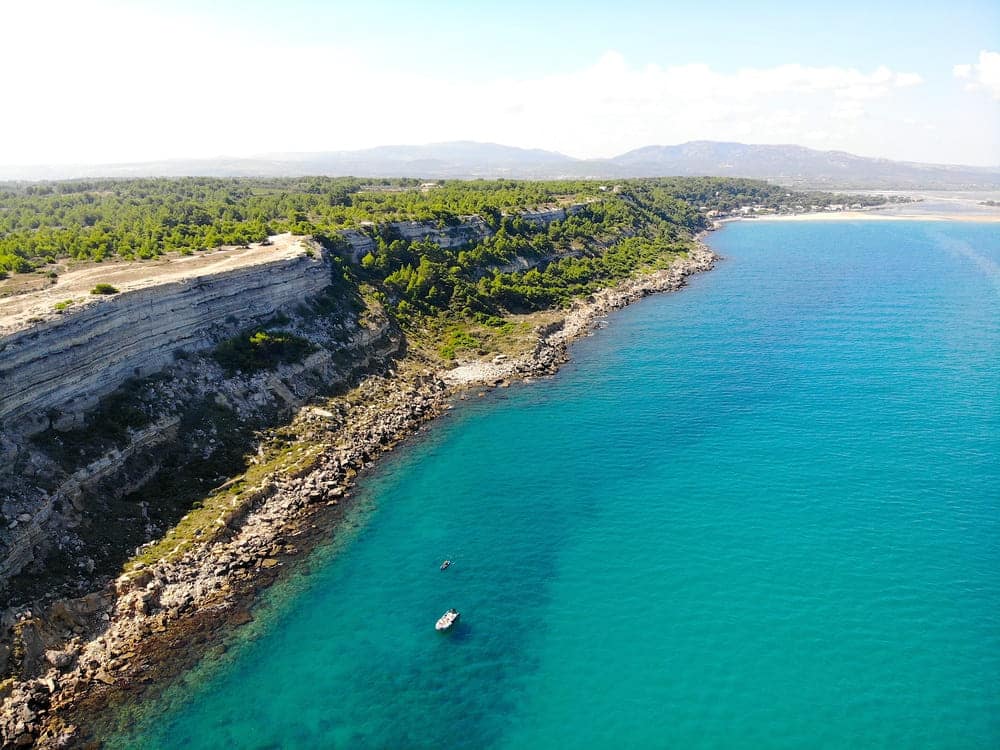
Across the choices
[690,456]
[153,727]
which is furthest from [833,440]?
[153,727]

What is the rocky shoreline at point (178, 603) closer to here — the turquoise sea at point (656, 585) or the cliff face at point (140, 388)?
the turquoise sea at point (656, 585)

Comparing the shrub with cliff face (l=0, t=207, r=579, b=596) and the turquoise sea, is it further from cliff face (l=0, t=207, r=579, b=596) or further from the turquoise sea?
the turquoise sea

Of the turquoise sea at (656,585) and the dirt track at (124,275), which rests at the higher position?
the dirt track at (124,275)

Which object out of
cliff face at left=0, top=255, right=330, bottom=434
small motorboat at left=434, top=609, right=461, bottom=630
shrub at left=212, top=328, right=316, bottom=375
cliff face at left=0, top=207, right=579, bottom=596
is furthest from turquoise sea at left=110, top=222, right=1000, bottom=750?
cliff face at left=0, top=255, right=330, bottom=434

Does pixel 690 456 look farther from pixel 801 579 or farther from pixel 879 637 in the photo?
pixel 879 637

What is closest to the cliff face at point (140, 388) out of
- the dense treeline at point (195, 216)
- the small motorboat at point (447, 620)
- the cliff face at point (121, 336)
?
the cliff face at point (121, 336)
